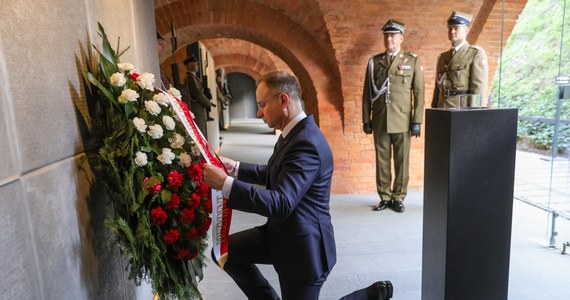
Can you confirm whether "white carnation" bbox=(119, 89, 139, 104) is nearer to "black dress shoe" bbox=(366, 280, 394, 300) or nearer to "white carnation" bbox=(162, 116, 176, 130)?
"white carnation" bbox=(162, 116, 176, 130)

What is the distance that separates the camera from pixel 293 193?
1466 mm

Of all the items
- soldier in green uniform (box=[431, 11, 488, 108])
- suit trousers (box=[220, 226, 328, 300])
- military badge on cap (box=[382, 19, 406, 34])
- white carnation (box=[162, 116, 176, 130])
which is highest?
military badge on cap (box=[382, 19, 406, 34])

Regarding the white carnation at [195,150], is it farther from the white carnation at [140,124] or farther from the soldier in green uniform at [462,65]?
the soldier in green uniform at [462,65]

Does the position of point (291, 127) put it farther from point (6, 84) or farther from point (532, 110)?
point (532, 110)

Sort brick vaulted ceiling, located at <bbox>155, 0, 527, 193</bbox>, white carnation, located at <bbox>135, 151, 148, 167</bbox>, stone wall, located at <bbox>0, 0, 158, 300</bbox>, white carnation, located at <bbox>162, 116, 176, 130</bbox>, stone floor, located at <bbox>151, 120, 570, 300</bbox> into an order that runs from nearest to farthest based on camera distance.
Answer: stone wall, located at <bbox>0, 0, 158, 300</bbox>, white carnation, located at <bbox>135, 151, 148, 167</bbox>, white carnation, located at <bbox>162, 116, 176, 130</bbox>, stone floor, located at <bbox>151, 120, 570, 300</bbox>, brick vaulted ceiling, located at <bbox>155, 0, 527, 193</bbox>

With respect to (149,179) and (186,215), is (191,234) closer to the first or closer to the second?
(186,215)

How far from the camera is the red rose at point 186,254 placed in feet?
4.56

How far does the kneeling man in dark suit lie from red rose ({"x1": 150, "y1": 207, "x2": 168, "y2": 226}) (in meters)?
0.22

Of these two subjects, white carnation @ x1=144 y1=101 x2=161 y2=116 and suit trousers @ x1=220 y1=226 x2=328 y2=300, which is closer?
white carnation @ x1=144 y1=101 x2=161 y2=116

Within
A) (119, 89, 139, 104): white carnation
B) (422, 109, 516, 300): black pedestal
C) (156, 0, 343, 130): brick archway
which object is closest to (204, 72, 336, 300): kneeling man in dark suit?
(119, 89, 139, 104): white carnation

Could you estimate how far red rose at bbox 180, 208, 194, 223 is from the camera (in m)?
1.38

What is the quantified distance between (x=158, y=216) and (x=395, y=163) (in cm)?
328

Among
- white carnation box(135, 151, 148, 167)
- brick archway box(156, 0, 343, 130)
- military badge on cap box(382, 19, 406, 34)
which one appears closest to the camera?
white carnation box(135, 151, 148, 167)

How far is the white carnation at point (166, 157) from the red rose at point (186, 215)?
0.63 feet
